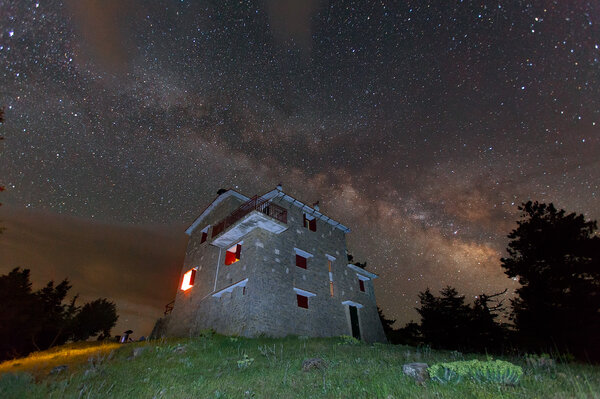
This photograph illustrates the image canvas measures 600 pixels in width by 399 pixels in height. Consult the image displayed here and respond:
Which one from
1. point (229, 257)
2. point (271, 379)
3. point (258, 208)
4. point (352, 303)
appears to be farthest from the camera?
point (352, 303)

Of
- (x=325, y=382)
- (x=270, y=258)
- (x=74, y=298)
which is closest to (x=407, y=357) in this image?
(x=325, y=382)

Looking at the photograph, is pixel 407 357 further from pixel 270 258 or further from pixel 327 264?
pixel 327 264

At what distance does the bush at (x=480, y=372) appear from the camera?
6805 mm

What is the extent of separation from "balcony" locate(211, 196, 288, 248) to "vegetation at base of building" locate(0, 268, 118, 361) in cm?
1993

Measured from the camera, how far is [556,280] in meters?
21.9

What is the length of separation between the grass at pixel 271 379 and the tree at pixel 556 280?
1523 cm

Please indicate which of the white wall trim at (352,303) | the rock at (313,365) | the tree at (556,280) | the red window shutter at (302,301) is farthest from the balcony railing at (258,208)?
the tree at (556,280)

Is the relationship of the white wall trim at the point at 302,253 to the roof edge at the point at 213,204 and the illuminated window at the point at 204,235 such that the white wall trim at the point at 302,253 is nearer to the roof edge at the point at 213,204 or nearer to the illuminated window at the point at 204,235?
the roof edge at the point at 213,204

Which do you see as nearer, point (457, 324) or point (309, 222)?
point (309, 222)

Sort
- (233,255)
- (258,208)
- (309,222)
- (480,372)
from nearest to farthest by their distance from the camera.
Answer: (480,372)
(258,208)
(233,255)
(309,222)

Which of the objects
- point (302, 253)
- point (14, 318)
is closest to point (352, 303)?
point (302, 253)

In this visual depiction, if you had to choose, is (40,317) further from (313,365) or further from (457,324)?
(457,324)

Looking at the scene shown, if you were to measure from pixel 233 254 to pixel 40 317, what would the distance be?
89.1 feet

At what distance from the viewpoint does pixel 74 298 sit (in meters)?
41.9
